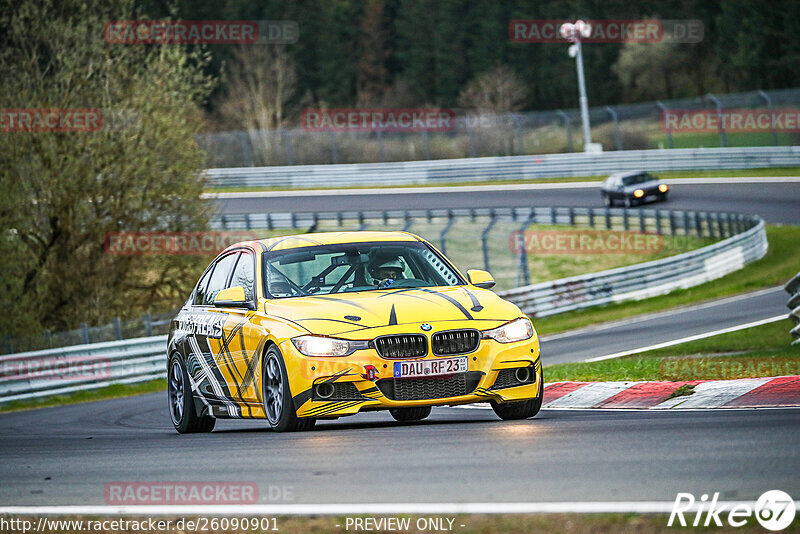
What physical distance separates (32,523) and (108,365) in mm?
17966

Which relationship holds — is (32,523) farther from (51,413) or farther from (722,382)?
(51,413)

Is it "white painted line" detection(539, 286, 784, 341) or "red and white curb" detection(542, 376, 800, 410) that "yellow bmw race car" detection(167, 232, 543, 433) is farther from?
"white painted line" detection(539, 286, 784, 341)

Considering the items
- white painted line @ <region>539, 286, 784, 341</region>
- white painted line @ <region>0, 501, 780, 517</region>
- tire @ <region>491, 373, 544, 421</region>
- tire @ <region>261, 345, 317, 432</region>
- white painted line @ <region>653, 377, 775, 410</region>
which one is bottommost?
white painted line @ <region>539, 286, 784, 341</region>

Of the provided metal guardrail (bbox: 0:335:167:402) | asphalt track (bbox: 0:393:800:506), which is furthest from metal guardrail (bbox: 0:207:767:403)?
asphalt track (bbox: 0:393:800:506)

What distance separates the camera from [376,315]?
30.2 ft

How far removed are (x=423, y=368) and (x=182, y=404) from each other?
11.1 ft

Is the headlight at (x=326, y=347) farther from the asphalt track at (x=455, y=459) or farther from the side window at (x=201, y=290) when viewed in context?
the side window at (x=201, y=290)

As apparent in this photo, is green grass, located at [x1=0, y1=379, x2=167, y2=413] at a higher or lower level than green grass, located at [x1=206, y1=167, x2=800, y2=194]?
higher

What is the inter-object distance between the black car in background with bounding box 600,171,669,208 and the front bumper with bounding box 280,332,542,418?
127 feet

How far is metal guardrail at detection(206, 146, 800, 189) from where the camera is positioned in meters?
53.8

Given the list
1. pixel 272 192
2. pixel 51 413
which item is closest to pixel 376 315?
pixel 51 413

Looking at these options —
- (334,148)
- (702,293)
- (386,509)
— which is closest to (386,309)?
(386,509)

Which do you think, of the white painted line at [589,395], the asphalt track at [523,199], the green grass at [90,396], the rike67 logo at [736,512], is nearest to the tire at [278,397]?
the white painted line at [589,395]

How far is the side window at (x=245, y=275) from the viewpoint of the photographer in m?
10.4
